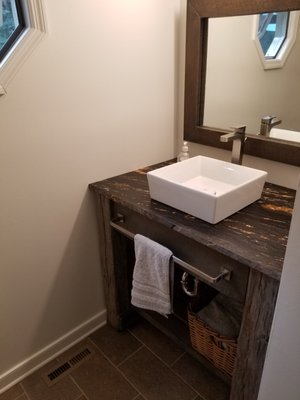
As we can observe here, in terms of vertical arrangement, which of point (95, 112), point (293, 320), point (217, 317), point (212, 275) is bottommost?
point (217, 317)

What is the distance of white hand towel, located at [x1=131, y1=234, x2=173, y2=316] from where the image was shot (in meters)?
1.20

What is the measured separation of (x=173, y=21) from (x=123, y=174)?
0.79m

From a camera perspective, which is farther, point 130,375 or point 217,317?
point 130,375

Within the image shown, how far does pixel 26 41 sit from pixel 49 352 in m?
1.46

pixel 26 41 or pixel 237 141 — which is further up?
pixel 26 41

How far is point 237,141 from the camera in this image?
136 cm

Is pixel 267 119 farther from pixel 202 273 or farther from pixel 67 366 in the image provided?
pixel 67 366

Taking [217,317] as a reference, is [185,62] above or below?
above

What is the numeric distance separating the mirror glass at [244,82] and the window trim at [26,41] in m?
0.78

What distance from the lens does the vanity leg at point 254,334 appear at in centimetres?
92

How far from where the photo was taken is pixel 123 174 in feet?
5.08

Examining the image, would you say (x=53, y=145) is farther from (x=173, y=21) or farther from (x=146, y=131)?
(x=173, y=21)

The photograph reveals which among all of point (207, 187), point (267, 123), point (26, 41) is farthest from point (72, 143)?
point (267, 123)

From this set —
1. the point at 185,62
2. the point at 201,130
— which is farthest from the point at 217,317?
the point at 185,62
